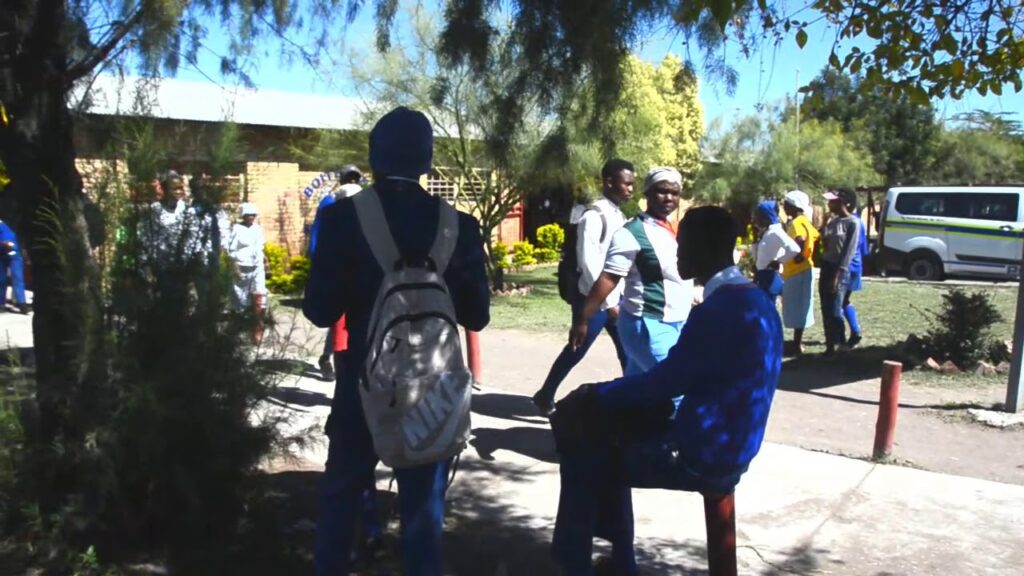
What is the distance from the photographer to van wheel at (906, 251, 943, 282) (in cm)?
2112

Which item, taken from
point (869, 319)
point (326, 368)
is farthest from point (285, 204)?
point (326, 368)

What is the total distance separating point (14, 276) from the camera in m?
13.2

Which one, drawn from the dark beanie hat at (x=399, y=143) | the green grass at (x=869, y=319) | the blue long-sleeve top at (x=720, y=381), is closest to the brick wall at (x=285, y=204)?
the green grass at (x=869, y=319)

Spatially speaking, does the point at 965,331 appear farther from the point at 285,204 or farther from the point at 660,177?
the point at 285,204

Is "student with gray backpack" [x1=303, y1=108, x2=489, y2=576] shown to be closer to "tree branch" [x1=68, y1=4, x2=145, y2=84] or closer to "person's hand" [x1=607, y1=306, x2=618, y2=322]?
"tree branch" [x1=68, y1=4, x2=145, y2=84]

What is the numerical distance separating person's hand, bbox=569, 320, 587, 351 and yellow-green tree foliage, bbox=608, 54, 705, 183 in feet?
3.29

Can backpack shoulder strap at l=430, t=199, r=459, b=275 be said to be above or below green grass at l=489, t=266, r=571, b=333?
above

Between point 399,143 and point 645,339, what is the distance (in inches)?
87.7

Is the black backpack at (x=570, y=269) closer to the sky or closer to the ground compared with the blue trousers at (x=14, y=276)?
closer to the sky

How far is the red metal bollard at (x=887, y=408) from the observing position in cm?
617

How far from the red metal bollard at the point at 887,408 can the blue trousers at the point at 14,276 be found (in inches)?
444

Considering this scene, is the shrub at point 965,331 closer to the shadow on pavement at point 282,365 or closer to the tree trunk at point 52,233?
the shadow on pavement at point 282,365

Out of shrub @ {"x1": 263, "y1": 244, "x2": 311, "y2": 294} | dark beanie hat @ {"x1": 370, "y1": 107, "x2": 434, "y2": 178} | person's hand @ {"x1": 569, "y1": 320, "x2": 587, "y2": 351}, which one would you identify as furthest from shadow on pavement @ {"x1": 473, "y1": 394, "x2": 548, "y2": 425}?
shrub @ {"x1": 263, "y1": 244, "x2": 311, "y2": 294}

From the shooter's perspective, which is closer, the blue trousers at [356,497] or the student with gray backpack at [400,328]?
the student with gray backpack at [400,328]
